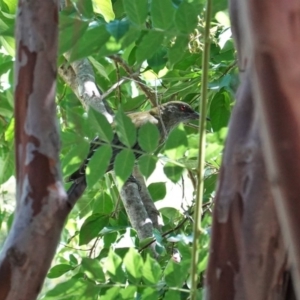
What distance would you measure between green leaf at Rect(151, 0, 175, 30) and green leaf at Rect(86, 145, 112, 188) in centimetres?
17

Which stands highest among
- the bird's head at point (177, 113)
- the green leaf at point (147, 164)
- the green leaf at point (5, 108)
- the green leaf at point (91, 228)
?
the bird's head at point (177, 113)

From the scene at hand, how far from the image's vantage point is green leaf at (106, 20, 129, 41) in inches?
29.4

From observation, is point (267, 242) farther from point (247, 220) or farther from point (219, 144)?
point (219, 144)

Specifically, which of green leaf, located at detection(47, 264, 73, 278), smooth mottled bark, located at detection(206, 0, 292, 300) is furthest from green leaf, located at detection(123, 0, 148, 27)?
green leaf, located at detection(47, 264, 73, 278)

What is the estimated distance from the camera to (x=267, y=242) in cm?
51

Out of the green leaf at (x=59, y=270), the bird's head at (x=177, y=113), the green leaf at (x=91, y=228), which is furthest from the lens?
the bird's head at (x=177, y=113)

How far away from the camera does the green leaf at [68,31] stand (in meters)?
0.77

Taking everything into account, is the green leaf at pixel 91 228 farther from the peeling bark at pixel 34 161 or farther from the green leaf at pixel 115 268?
the peeling bark at pixel 34 161

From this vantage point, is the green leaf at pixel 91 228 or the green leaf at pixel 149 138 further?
the green leaf at pixel 91 228

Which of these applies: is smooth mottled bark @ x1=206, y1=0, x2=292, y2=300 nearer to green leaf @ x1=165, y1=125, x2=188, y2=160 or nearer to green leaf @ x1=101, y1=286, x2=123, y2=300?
green leaf @ x1=165, y1=125, x2=188, y2=160

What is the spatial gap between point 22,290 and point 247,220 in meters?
0.23

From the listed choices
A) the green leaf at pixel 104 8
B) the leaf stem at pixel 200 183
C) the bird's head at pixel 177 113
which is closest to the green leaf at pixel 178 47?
the leaf stem at pixel 200 183

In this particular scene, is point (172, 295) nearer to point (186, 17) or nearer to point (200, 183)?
point (200, 183)

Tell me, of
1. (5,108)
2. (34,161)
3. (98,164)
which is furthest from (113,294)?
(5,108)
